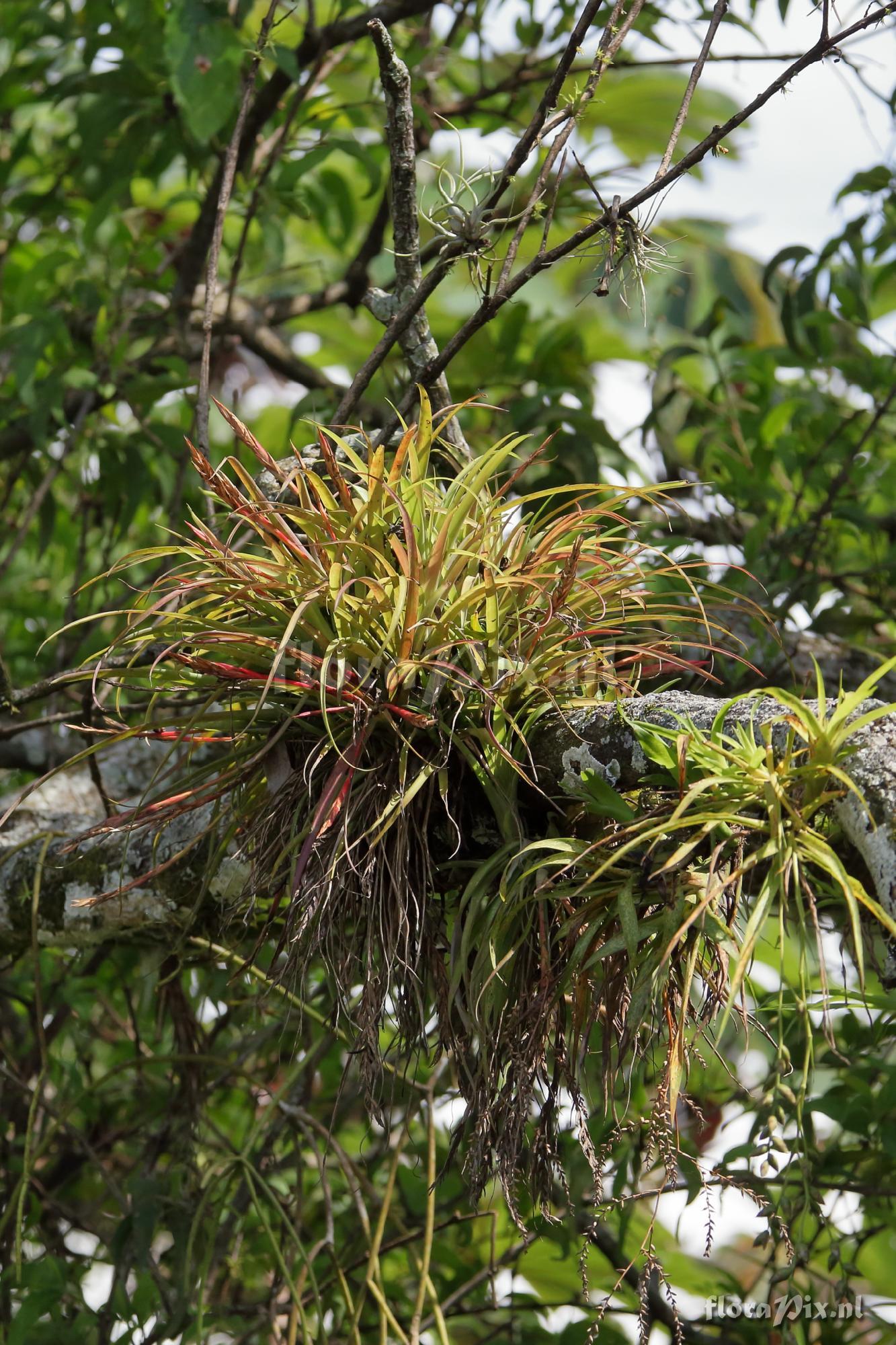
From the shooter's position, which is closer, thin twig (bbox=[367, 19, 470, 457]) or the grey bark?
the grey bark

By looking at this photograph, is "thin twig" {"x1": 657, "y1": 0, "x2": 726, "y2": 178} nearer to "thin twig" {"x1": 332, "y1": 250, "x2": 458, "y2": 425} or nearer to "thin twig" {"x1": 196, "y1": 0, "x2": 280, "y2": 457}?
"thin twig" {"x1": 332, "y1": 250, "x2": 458, "y2": 425}

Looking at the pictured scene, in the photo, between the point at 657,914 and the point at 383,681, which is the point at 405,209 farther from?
the point at 657,914

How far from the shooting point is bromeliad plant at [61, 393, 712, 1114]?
105 cm

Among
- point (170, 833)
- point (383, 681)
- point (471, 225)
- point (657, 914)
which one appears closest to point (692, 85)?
point (471, 225)

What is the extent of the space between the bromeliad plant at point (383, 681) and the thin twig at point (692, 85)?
11.2 inches

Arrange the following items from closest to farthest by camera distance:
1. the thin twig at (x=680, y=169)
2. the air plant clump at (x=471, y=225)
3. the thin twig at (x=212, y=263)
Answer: the thin twig at (x=680, y=169) < the air plant clump at (x=471, y=225) < the thin twig at (x=212, y=263)

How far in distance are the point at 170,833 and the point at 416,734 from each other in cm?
43

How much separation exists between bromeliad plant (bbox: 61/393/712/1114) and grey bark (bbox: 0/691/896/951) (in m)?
0.05

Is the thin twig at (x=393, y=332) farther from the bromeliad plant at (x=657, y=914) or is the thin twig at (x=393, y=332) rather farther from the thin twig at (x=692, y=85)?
the bromeliad plant at (x=657, y=914)

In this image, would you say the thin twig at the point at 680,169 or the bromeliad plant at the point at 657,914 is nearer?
the bromeliad plant at the point at 657,914

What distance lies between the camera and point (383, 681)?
107cm

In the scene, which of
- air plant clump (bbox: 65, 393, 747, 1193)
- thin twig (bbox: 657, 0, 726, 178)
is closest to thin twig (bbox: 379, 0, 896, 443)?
thin twig (bbox: 657, 0, 726, 178)

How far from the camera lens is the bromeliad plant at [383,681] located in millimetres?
1055

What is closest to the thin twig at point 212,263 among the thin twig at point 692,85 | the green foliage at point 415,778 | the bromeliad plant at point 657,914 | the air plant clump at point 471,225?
the green foliage at point 415,778
